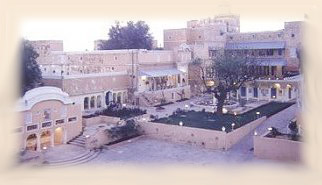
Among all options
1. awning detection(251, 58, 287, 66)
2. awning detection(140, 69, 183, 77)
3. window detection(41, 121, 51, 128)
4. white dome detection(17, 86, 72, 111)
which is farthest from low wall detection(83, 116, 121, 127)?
awning detection(251, 58, 287, 66)

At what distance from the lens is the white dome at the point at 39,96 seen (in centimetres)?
920

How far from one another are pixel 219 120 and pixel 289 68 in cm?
754

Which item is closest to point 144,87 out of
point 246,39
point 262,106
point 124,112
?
point 124,112

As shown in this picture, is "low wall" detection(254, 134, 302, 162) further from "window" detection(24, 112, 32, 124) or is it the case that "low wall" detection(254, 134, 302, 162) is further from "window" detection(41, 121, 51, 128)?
"window" detection(24, 112, 32, 124)

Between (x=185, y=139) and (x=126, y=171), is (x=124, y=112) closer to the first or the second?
(x=185, y=139)

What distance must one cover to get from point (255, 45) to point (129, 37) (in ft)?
23.0

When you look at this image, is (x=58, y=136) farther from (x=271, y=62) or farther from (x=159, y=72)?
(x=271, y=62)

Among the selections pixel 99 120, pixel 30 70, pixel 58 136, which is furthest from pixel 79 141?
pixel 30 70

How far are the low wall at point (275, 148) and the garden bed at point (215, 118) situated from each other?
129 centimetres

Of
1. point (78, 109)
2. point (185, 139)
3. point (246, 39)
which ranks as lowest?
point (185, 139)

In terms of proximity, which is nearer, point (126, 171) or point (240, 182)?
point (240, 182)

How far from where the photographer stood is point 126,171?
1.64 metres

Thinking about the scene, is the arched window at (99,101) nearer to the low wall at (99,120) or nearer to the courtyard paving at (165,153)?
the low wall at (99,120)

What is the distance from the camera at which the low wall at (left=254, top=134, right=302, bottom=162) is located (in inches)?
324
